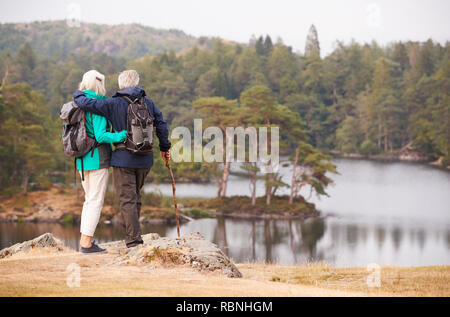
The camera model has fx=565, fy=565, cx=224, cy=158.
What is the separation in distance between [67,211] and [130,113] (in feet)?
75.8

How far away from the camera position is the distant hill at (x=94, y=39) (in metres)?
129

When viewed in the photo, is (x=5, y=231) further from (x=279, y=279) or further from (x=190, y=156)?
(x=279, y=279)

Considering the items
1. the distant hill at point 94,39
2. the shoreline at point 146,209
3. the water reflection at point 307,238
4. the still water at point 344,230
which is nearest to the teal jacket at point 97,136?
the still water at point 344,230

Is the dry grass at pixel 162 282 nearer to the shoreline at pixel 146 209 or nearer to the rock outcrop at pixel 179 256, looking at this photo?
the rock outcrop at pixel 179 256

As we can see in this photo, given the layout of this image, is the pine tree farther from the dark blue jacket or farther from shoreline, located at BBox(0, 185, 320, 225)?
the dark blue jacket

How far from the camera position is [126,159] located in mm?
5059

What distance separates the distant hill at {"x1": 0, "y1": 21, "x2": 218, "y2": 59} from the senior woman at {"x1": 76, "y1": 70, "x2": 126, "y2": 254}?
11756 centimetres

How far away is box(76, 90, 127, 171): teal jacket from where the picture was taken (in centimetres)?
497

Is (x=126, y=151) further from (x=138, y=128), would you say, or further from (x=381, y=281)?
(x=381, y=281)

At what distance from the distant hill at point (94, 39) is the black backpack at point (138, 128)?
386ft

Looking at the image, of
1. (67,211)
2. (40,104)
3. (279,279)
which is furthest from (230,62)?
(279,279)

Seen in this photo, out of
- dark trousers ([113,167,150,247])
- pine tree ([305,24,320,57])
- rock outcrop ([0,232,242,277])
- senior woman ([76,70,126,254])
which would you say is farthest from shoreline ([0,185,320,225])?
pine tree ([305,24,320,57])

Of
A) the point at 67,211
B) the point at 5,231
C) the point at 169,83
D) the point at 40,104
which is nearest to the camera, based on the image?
the point at 5,231
